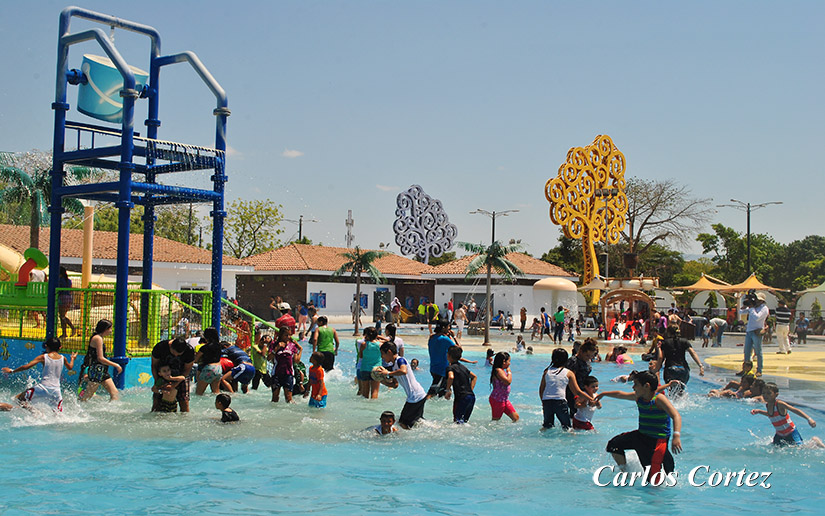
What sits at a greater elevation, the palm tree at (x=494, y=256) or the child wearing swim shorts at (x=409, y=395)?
the palm tree at (x=494, y=256)

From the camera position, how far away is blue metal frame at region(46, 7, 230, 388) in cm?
1448

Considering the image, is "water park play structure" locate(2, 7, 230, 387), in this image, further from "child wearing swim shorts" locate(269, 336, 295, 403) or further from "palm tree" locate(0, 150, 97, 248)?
"palm tree" locate(0, 150, 97, 248)

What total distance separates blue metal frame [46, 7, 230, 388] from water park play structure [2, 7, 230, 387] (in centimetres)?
2

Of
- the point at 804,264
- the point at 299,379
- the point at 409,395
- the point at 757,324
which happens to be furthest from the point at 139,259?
the point at 804,264

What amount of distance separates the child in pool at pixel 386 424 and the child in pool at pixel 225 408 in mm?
2293

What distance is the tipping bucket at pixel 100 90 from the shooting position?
52.3ft

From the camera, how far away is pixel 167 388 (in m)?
12.1

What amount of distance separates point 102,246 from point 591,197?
1121 inches

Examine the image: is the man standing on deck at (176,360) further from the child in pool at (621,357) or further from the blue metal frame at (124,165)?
the child in pool at (621,357)

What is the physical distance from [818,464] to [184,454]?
801 centimetres

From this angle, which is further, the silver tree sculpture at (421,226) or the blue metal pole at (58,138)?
the silver tree sculpture at (421,226)

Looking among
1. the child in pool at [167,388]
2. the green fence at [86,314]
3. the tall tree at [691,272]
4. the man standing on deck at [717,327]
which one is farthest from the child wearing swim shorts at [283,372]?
the tall tree at [691,272]

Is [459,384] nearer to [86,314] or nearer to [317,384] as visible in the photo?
[317,384]

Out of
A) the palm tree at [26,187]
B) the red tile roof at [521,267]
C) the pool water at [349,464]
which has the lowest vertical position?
the pool water at [349,464]
